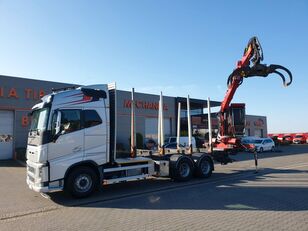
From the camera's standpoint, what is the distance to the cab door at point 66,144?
9742 mm

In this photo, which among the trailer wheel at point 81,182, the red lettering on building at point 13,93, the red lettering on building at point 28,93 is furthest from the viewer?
the red lettering on building at point 28,93

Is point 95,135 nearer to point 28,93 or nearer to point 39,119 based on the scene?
point 39,119

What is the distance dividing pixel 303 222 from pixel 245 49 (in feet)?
38.5

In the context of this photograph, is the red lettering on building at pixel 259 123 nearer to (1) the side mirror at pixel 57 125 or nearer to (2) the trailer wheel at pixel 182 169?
(2) the trailer wheel at pixel 182 169

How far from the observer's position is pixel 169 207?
870cm

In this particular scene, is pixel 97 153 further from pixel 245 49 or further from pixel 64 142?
pixel 245 49

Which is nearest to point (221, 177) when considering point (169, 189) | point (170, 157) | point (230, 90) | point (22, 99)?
point (170, 157)

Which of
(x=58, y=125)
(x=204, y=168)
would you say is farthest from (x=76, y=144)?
(x=204, y=168)

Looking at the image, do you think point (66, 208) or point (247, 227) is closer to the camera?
point (247, 227)

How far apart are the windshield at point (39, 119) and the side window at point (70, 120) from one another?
498 millimetres

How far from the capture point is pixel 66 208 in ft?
29.5

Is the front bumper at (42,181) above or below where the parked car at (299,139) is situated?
below

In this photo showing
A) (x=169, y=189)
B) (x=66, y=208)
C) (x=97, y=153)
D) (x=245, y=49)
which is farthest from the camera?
(x=245, y=49)

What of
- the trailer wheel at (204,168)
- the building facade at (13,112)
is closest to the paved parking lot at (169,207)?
the trailer wheel at (204,168)
